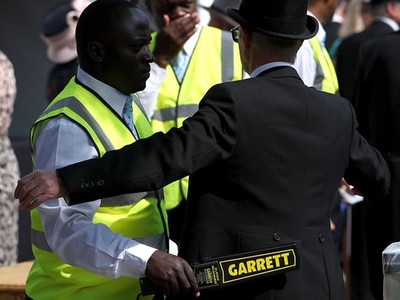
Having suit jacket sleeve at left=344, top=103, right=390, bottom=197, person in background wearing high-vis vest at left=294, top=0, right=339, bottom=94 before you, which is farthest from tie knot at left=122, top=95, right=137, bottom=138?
person in background wearing high-vis vest at left=294, top=0, right=339, bottom=94

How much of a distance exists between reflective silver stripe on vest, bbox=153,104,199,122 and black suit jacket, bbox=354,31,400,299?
1.41 meters

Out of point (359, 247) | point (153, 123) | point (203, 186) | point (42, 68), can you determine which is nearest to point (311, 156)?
point (203, 186)

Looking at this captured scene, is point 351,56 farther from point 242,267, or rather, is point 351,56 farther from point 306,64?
point 242,267

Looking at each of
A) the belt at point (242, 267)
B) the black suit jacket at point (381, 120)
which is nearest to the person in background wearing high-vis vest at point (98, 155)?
the belt at point (242, 267)

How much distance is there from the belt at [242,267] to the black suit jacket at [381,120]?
8.97 feet

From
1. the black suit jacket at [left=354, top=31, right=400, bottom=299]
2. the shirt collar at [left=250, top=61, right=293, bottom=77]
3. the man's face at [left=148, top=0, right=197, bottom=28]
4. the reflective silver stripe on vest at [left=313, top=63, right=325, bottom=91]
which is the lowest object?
the black suit jacket at [left=354, top=31, right=400, bottom=299]

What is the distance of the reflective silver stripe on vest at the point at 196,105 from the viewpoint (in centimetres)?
491

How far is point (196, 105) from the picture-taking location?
193 inches

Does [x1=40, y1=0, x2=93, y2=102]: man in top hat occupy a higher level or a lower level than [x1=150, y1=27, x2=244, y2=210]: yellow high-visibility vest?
lower

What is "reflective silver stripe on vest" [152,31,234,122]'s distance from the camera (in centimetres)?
491

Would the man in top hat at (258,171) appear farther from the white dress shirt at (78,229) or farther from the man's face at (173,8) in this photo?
the man's face at (173,8)

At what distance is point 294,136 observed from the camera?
10.9ft

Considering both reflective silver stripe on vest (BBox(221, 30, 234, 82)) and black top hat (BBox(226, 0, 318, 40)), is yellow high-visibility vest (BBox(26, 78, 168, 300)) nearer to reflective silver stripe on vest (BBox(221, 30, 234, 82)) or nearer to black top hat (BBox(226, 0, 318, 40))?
black top hat (BBox(226, 0, 318, 40))

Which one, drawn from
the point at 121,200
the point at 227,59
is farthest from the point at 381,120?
the point at 121,200
